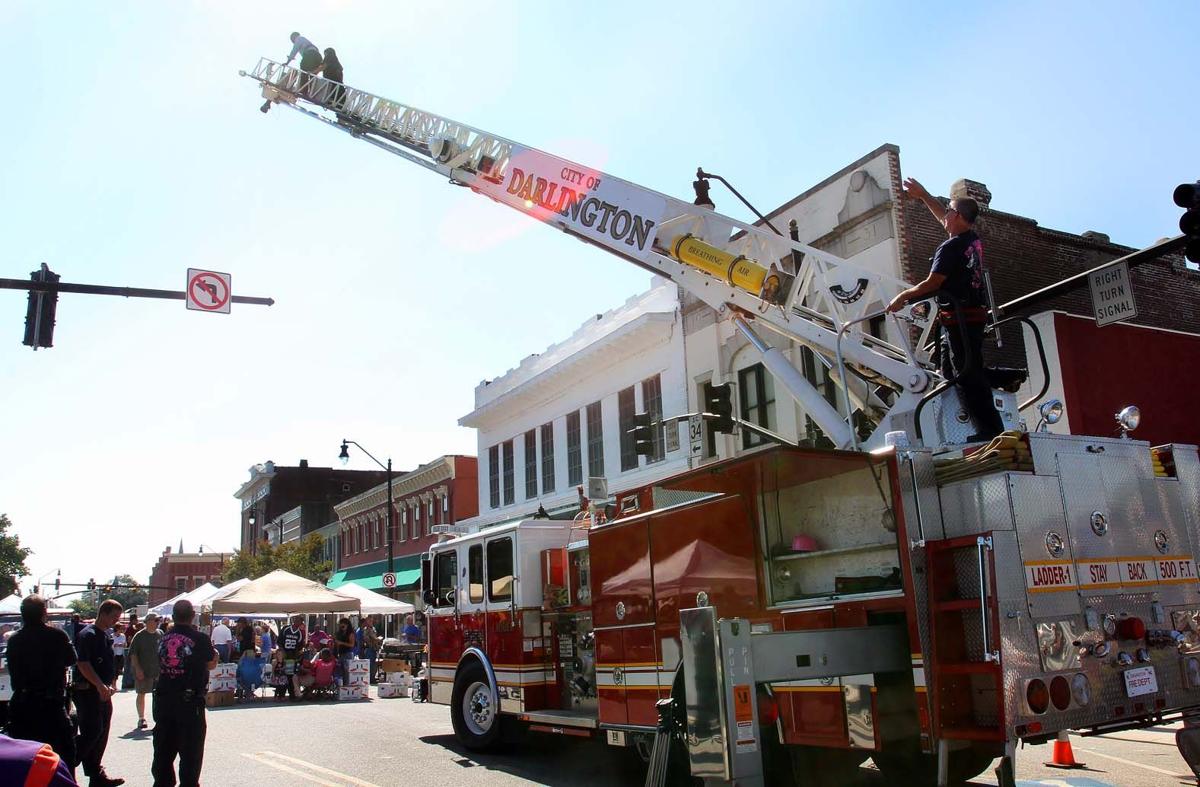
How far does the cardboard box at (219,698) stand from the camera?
757 inches

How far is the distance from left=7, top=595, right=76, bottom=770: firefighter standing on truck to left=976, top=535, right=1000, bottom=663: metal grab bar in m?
6.62

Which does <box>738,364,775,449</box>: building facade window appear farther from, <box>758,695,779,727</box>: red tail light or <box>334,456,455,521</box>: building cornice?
<box>334,456,455,521</box>: building cornice

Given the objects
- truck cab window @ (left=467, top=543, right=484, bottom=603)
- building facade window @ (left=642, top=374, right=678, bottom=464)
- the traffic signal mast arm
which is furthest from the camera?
building facade window @ (left=642, top=374, right=678, bottom=464)

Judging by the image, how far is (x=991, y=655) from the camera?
212 inches

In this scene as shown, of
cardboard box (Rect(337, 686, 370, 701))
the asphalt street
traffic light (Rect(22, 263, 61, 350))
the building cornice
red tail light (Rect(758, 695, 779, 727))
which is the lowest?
the asphalt street

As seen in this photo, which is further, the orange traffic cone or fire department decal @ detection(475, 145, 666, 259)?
fire department decal @ detection(475, 145, 666, 259)

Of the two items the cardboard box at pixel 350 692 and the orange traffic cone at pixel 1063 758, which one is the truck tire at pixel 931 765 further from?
the cardboard box at pixel 350 692

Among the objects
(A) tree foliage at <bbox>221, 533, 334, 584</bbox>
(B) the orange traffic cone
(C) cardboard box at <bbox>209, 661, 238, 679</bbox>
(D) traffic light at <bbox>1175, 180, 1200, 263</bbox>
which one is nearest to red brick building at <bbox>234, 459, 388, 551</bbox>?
(A) tree foliage at <bbox>221, 533, 334, 584</bbox>

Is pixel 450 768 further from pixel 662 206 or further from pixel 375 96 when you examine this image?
pixel 375 96

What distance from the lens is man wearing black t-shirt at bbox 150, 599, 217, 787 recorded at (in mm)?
7516

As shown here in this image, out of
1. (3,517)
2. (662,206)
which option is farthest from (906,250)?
(3,517)

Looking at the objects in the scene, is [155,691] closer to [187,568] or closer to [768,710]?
[768,710]

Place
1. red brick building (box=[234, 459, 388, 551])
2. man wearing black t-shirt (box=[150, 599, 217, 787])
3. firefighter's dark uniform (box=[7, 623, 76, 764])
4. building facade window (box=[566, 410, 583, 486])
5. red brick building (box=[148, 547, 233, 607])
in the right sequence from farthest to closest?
1. red brick building (box=[148, 547, 233, 607])
2. red brick building (box=[234, 459, 388, 551])
3. building facade window (box=[566, 410, 583, 486])
4. man wearing black t-shirt (box=[150, 599, 217, 787])
5. firefighter's dark uniform (box=[7, 623, 76, 764])

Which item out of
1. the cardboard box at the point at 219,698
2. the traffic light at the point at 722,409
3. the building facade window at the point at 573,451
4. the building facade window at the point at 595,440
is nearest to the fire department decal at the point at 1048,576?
the traffic light at the point at 722,409
